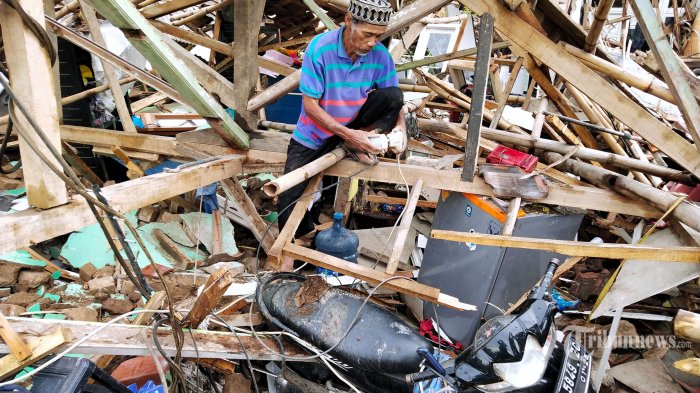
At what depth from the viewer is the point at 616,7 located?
1320 centimetres

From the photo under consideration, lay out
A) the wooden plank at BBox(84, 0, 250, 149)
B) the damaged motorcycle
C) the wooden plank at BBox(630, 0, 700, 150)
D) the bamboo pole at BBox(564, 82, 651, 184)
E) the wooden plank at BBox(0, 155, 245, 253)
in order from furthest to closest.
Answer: the bamboo pole at BBox(564, 82, 651, 184)
the wooden plank at BBox(84, 0, 250, 149)
the wooden plank at BBox(630, 0, 700, 150)
the wooden plank at BBox(0, 155, 245, 253)
the damaged motorcycle

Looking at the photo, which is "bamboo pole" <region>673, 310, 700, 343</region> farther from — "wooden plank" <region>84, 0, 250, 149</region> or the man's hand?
"wooden plank" <region>84, 0, 250, 149</region>

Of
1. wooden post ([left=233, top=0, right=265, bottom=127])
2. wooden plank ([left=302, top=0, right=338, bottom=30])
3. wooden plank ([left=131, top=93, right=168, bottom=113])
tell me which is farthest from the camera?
wooden plank ([left=131, top=93, right=168, bottom=113])

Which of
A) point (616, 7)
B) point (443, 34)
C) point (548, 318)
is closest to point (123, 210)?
point (548, 318)

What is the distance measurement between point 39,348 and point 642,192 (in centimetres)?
318

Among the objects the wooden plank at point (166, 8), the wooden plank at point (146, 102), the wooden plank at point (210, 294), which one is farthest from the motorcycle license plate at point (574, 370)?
the wooden plank at point (146, 102)

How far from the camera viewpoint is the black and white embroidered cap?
113 inches

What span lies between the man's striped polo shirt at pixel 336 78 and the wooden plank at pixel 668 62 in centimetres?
160

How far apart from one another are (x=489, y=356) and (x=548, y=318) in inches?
10.6

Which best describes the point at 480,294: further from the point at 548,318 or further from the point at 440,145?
the point at 440,145

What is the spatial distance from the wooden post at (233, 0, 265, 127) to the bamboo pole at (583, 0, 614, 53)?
2.17m

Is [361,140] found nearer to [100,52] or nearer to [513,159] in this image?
[513,159]

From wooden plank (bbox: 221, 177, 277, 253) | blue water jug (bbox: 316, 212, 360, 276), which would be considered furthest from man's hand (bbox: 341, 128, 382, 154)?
wooden plank (bbox: 221, 177, 277, 253)

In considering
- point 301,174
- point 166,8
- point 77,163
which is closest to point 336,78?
point 301,174
